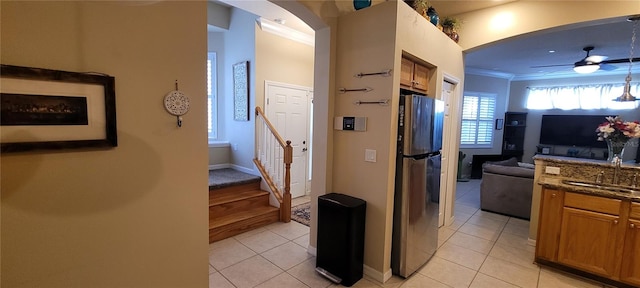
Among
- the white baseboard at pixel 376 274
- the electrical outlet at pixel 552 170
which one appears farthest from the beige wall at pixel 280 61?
the electrical outlet at pixel 552 170

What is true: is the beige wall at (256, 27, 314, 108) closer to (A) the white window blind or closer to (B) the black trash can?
(B) the black trash can

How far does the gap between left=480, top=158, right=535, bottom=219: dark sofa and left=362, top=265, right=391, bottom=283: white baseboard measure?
9.86ft

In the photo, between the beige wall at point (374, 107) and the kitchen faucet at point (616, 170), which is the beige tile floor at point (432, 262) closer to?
the beige wall at point (374, 107)

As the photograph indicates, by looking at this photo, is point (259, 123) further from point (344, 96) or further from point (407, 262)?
point (407, 262)

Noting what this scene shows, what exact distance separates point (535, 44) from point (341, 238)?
16.2 ft

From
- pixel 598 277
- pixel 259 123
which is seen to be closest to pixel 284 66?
pixel 259 123

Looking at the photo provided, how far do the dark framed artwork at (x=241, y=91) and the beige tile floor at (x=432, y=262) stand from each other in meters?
1.92

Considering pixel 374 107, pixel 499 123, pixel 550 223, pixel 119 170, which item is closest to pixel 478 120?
pixel 499 123

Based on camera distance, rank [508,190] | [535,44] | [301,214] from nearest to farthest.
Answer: [301,214] < [508,190] < [535,44]

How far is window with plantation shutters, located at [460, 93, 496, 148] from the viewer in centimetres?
747

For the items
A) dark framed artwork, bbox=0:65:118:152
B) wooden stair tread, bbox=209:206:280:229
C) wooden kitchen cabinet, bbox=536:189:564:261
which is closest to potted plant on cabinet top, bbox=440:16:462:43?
wooden kitchen cabinet, bbox=536:189:564:261

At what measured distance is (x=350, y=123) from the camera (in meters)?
2.61

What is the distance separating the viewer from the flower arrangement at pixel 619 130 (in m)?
2.62

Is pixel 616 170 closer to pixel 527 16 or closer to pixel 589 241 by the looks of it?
pixel 589 241
